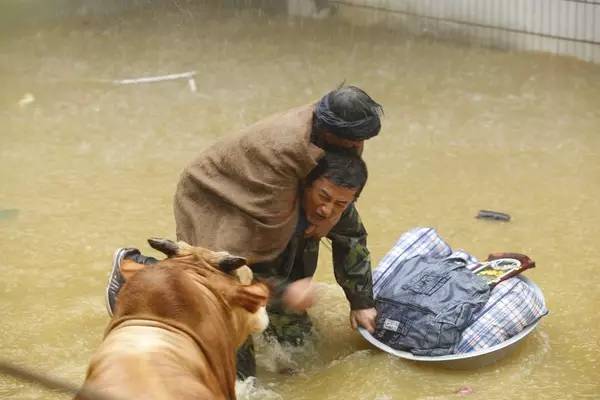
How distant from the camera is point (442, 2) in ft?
32.6

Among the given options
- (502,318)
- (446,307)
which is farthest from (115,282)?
(502,318)

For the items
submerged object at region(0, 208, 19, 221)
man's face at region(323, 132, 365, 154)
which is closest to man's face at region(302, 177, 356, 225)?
man's face at region(323, 132, 365, 154)

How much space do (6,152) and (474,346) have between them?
4.42 m

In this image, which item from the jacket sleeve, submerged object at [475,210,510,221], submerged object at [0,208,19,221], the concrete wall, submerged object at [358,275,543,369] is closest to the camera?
submerged object at [358,275,543,369]

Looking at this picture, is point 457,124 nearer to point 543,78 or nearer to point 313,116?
point 543,78

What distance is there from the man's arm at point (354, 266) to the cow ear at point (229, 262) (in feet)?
4.44

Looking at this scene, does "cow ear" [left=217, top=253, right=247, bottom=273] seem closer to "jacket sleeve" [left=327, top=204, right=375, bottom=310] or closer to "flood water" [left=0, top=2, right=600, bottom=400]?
"flood water" [left=0, top=2, right=600, bottom=400]

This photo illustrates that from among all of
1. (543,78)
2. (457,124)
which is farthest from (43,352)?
(543,78)

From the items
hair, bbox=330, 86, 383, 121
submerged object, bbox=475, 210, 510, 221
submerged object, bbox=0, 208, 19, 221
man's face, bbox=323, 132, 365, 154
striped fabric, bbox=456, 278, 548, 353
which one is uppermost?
hair, bbox=330, 86, 383, 121

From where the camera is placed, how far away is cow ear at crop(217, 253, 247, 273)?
3.68m

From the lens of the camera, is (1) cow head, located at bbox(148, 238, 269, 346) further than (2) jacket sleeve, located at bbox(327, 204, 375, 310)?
No

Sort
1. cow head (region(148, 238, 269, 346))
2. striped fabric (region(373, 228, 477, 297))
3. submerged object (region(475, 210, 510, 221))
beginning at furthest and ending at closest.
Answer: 1. submerged object (region(475, 210, 510, 221))
2. striped fabric (region(373, 228, 477, 297))
3. cow head (region(148, 238, 269, 346))

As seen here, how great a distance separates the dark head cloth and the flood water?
1123 mm

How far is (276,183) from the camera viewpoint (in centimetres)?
450
